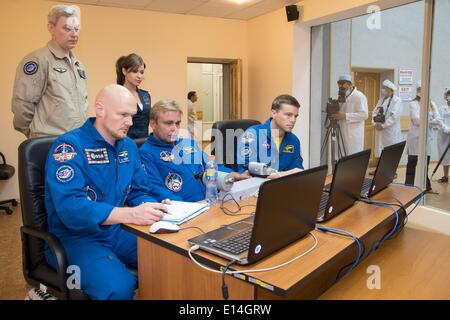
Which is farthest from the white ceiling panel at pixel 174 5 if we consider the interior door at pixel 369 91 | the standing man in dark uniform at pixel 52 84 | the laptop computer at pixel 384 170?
the laptop computer at pixel 384 170

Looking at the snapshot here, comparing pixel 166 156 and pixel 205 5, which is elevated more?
pixel 205 5

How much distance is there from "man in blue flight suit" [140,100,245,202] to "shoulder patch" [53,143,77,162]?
0.51 metres

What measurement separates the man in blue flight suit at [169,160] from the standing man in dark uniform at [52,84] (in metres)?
0.61

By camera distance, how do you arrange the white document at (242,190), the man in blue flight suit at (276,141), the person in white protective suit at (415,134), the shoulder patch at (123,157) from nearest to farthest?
the shoulder patch at (123,157) < the white document at (242,190) < the man in blue flight suit at (276,141) < the person in white protective suit at (415,134)

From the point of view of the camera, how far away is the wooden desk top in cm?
106

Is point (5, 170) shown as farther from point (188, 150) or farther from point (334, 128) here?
point (334, 128)

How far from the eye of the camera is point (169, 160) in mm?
2111

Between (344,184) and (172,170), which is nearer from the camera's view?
(344,184)

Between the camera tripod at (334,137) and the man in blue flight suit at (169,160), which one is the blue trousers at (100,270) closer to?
the man in blue flight suit at (169,160)

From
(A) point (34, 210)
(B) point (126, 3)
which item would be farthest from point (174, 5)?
(A) point (34, 210)

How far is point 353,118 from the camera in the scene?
5.19 m

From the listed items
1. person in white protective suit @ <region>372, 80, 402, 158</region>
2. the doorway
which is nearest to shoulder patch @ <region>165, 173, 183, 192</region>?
person in white protective suit @ <region>372, 80, 402, 158</region>

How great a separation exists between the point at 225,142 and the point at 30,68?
1.36 m

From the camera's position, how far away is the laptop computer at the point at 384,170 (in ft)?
6.37
